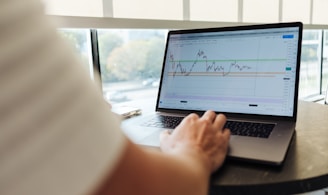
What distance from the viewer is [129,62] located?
1891mm

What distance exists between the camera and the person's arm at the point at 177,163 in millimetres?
313

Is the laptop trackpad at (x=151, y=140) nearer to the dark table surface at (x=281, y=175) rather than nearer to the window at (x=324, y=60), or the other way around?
the dark table surface at (x=281, y=175)

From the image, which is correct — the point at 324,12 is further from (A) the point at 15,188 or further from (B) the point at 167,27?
(A) the point at 15,188

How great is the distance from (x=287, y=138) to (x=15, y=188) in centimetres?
64

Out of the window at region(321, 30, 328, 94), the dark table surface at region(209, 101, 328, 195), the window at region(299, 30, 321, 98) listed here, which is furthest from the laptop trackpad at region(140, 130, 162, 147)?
the window at region(321, 30, 328, 94)

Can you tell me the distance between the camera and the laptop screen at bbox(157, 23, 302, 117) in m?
0.89

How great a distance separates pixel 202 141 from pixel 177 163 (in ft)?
0.56

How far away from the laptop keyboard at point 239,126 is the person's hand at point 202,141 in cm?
12

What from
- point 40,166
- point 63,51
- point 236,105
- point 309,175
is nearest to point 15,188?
point 40,166

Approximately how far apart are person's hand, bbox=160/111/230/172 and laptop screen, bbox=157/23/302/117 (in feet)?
0.86

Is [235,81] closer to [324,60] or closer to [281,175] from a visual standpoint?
[281,175]

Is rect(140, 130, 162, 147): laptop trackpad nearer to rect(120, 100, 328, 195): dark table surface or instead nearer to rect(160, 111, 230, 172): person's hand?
rect(160, 111, 230, 172): person's hand

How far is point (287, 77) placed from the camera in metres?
0.88

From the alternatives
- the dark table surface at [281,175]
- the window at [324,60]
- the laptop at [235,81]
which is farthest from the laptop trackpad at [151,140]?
the window at [324,60]
